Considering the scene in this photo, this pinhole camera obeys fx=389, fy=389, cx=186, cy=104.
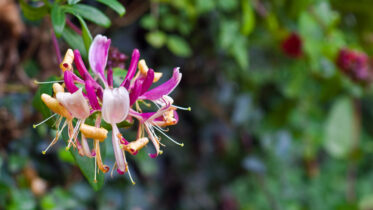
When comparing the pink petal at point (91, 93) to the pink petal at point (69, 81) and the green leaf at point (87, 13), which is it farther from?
the green leaf at point (87, 13)

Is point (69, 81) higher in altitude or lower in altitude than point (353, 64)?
lower

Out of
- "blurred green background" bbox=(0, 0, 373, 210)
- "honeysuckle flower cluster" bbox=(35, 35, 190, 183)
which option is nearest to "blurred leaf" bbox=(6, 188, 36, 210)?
"blurred green background" bbox=(0, 0, 373, 210)

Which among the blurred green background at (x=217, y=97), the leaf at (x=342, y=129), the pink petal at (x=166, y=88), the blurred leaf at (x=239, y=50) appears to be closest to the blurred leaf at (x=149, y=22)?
the blurred green background at (x=217, y=97)

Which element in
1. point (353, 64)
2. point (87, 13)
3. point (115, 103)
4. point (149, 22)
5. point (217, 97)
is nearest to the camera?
point (115, 103)

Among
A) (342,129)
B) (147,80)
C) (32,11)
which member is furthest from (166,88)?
(342,129)

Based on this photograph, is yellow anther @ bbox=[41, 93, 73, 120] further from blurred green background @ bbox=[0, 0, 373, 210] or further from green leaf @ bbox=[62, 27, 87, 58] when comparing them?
blurred green background @ bbox=[0, 0, 373, 210]

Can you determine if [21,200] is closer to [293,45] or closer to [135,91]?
[135,91]
